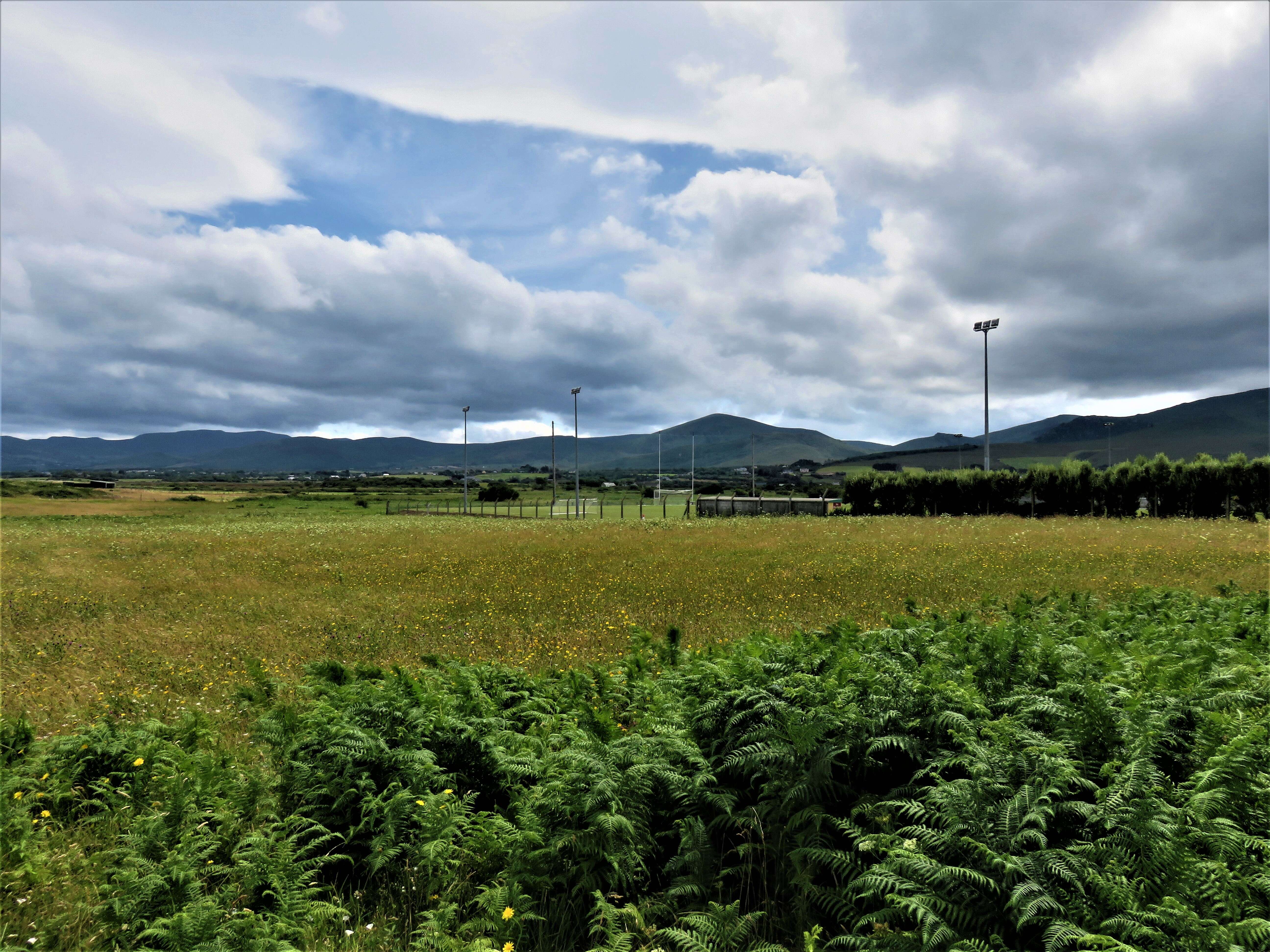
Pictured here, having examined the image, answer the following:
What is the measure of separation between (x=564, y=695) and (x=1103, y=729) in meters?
4.97

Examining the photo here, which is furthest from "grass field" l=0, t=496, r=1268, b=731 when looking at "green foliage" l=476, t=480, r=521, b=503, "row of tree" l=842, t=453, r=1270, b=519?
"green foliage" l=476, t=480, r=521, b=503

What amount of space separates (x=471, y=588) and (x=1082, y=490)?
164ft

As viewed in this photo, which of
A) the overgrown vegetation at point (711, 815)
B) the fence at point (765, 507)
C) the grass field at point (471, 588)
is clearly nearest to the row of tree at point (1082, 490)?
the fence at point (765, 507)

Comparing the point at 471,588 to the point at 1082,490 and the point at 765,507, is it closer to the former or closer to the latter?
the point at 765,507

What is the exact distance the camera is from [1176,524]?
113 feet

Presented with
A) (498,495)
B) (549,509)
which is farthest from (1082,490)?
(498,495)

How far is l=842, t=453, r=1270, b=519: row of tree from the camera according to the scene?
140 ft

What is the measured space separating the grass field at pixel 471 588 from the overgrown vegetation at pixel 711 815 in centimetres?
353

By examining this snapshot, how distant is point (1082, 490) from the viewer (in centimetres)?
4872

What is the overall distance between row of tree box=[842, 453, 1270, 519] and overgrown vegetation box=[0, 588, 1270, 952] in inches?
1977

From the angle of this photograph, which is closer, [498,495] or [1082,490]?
[1082,490]

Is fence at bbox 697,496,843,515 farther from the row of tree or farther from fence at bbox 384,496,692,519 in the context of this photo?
the row of tree

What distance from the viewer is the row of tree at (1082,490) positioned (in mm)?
42688

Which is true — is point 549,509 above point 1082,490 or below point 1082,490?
below
